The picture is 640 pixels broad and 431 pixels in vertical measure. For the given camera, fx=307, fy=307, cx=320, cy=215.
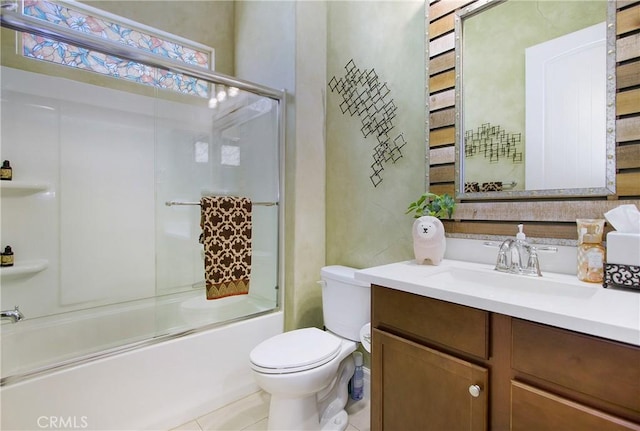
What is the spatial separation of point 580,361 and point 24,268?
2.57 m

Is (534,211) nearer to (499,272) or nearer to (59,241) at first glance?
(499,272)

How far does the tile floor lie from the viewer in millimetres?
1550

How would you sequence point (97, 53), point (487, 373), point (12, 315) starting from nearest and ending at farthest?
point (487, 373) → point (12, 315) → point (97, 53)

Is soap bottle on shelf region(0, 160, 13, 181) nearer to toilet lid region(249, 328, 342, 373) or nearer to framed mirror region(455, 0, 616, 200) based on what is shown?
toilet lid region(249, 328, 342, 373)

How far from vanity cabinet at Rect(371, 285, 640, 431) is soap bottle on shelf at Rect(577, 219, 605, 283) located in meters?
0.44

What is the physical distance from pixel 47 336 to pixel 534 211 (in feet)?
8.67

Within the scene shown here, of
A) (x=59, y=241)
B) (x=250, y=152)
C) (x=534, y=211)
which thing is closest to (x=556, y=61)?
(x=534, y=211)

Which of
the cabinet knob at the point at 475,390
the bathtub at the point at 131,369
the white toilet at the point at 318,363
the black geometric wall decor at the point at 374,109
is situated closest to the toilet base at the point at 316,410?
the white toilet at the point at 318,363

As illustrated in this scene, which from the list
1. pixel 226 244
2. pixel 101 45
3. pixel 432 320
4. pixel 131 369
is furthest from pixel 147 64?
pixel 432 320

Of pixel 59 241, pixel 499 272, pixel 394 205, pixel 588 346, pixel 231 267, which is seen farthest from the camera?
pixel 59 241

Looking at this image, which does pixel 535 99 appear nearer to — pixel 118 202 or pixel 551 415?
pixel 551 415

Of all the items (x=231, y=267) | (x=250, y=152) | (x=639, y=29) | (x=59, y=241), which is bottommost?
(x=231, y=267)

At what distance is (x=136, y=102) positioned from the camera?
7.31 feet

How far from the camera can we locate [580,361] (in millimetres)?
661
